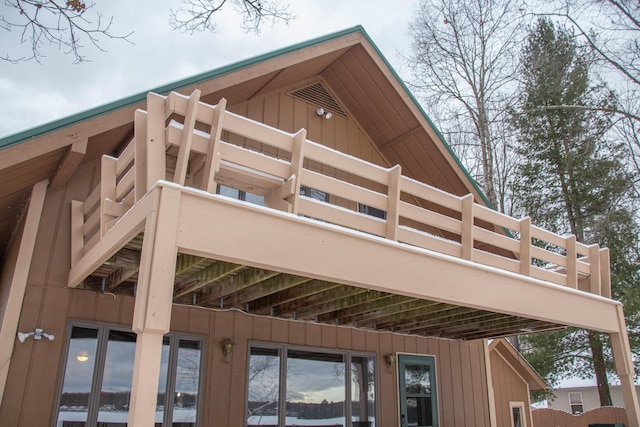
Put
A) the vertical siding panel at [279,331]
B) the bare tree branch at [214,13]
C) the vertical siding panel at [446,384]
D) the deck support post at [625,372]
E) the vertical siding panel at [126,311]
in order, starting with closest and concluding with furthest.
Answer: the bare tree branch at [214,13]
the vertical siding panel at [126,311]
the deck support post at [625,372]
the vertical siding panel at [279,331]
the vertical siding panel at [446,384]

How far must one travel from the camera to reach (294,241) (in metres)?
4.52

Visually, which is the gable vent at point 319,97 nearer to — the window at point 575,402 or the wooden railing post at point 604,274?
the wooden railing post at point 604,274

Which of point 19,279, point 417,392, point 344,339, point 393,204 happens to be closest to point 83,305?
point 19,279

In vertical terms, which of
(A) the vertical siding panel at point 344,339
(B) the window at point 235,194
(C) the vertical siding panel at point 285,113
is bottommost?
(A) the vertical siding panel at point 344,339

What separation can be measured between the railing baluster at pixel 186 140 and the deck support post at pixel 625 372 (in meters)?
6.21

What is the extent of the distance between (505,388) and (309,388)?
215 inches

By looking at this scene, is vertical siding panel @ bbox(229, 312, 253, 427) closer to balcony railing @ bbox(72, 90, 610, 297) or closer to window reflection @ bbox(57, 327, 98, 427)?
window reflection @ bbox(57, 327, 98, 427)

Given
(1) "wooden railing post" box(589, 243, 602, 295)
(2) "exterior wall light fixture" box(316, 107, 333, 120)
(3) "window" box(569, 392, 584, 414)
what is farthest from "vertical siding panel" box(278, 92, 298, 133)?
(3) "window" box(569, 392, 584, 414)

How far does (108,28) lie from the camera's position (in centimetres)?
473

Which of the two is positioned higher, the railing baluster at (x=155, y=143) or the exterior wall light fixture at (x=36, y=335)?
the railing baluster at (x=155, y=143)

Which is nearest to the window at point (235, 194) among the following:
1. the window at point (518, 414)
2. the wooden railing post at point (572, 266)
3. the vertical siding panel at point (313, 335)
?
the vertical siding panel at point (313, 335)

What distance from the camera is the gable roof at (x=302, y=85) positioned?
561 centimetres

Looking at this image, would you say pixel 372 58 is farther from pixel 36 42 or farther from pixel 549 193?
pixel 549 193

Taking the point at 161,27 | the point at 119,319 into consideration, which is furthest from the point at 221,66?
the point at 119,319
